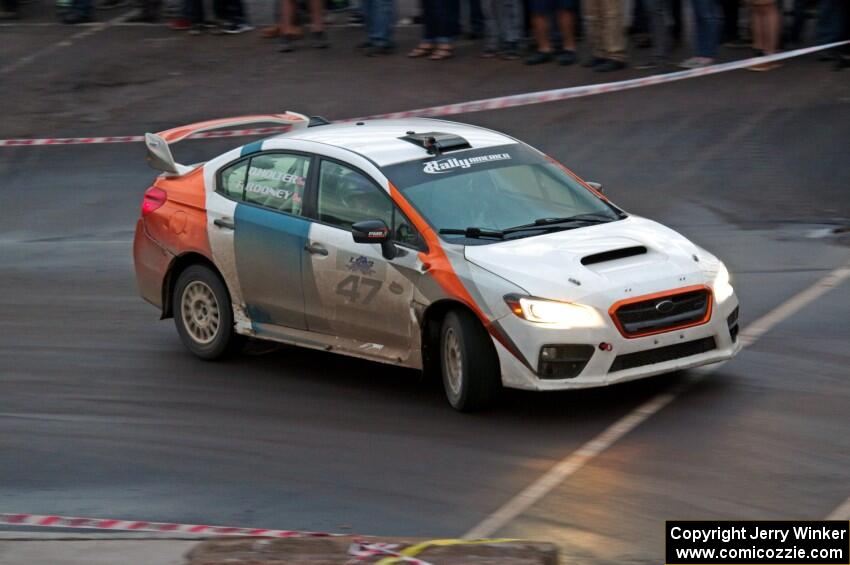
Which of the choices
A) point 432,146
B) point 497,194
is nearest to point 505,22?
point 432,146

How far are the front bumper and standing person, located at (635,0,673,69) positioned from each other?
964 centimetres

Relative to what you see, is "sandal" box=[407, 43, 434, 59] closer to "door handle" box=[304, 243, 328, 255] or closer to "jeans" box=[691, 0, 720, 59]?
"jeans" box=[691, 0, 720, 59]

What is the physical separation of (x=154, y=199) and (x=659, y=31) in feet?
29.9

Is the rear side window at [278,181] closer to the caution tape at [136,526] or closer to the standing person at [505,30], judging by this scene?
the caution tape at [136,526]

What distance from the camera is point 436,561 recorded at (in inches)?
272

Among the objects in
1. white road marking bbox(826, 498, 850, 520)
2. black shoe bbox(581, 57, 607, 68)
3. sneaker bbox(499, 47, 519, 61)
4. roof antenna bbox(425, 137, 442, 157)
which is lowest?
white road marking bbox(826, 498, 850, 520)

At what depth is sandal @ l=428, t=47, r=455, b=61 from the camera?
1980cm

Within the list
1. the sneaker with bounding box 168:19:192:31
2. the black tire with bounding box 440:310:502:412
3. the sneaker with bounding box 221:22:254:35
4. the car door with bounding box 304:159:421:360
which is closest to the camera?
the black tire with bounding box 440:310:502:412

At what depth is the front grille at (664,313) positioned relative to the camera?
9.04 meters

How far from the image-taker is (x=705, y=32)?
17.7 metres

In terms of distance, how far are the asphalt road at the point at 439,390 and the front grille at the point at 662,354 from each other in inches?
13.3

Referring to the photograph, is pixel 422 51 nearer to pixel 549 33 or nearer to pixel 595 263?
pixel 549 33

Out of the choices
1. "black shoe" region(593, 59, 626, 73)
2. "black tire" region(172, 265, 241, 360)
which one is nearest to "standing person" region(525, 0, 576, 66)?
"black shoe" region(593, 59, 626, 73)

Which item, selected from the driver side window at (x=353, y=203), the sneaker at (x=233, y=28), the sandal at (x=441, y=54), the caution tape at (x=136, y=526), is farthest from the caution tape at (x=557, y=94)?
the caution tape at (x=136, y=526)
